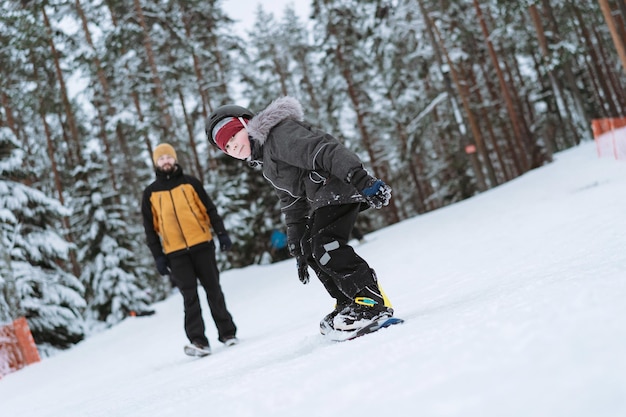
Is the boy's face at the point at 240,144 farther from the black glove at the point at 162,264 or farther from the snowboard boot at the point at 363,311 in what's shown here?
the black glove at the point at 162,264

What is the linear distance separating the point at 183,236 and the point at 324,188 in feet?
8.06

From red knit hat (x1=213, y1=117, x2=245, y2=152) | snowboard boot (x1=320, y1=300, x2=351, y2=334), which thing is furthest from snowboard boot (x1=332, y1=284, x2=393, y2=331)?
red knit hat (x1=213, y1=117, x2=245, y2=152)

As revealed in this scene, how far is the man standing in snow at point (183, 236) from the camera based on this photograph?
197 inches

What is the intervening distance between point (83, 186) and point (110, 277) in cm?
337

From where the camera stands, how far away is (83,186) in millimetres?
18281

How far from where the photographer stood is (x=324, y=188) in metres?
2.99

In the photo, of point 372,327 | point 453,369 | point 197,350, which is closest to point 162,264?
point 197,350

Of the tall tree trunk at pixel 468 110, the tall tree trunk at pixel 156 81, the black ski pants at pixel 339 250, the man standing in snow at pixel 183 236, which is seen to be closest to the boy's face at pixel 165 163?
the man standing in snow at pixel 183 236

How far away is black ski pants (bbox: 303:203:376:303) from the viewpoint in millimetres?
2932

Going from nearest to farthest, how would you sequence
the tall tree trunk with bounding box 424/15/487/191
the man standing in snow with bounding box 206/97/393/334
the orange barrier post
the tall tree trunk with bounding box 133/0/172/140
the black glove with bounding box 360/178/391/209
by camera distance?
1. the black glove with bounding box 360/178/391/209
2. the man standing in snow with bounding box 206/97/393/334
3. the orange barrier post
4. the tall tree trunk with bounding box 133/0/172/140
5. the tall tree trunk with bounding box 424/15/487/191

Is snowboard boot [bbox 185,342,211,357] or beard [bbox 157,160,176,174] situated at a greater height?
beard [bbox 157,160,176,174]

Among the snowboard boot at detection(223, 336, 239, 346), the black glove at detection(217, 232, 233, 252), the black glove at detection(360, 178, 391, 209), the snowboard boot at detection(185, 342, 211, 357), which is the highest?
the black glove at detection(217, 232, 233, 252)

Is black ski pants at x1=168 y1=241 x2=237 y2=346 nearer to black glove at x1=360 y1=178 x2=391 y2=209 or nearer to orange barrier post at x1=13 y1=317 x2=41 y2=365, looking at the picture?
black glove at x1=360 y1=178 x2=391 y2=209

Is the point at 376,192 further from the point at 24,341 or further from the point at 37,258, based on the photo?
the point at 37,258
